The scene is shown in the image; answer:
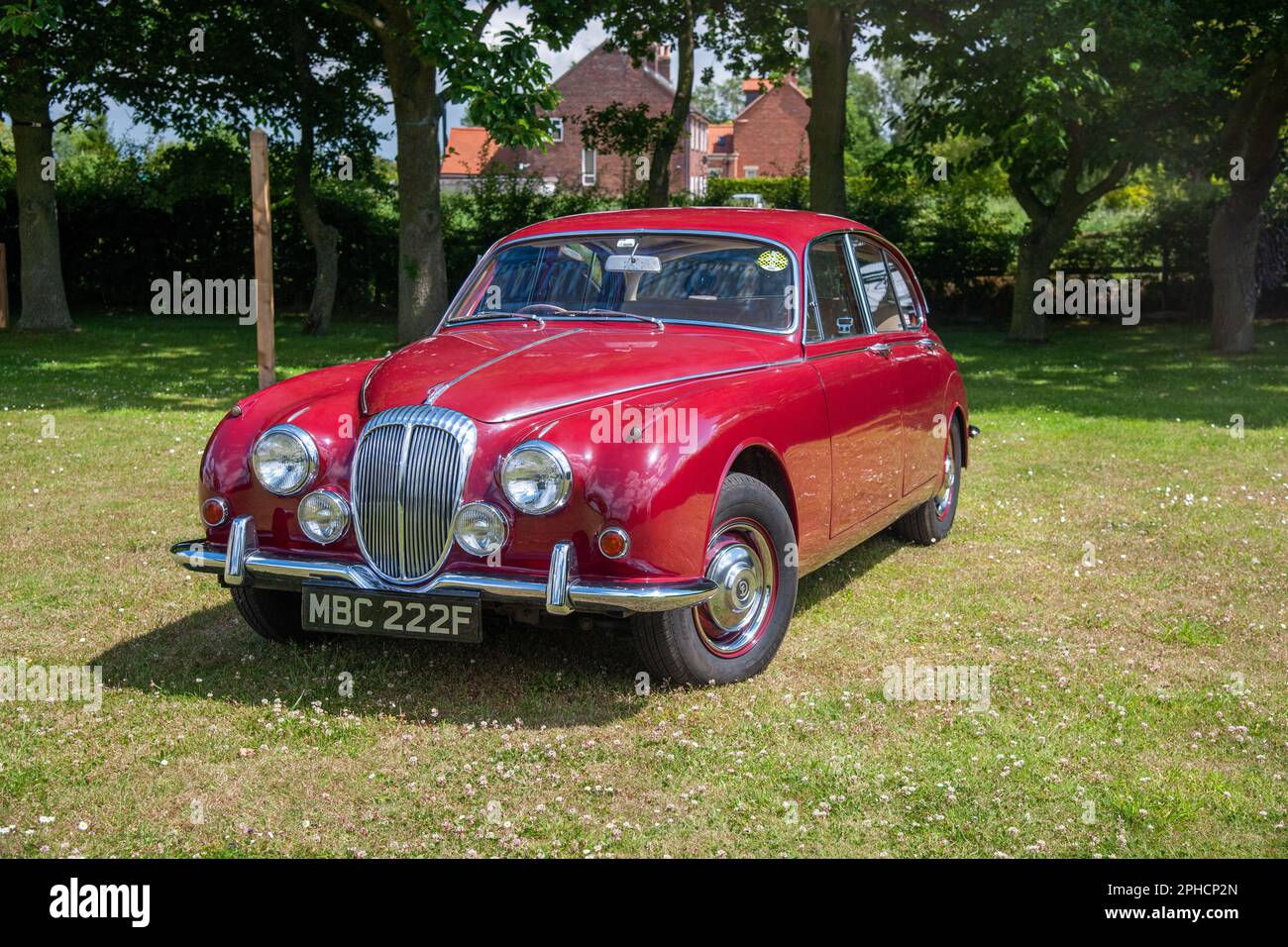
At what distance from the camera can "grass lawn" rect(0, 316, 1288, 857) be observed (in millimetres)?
3756

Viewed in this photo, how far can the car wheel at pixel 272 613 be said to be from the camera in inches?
208

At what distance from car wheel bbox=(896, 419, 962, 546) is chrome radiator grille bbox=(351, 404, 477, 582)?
144 inches

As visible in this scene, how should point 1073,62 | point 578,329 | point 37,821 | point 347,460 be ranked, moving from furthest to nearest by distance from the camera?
1. point 1073,62
2. point 578,329
3. point 347,460
4. point 37,821

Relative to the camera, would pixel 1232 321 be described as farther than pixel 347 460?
Yes

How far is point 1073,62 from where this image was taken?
16.3 meters

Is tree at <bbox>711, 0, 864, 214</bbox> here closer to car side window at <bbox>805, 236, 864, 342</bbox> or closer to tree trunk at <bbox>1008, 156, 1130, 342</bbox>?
tree trunk at <bbox>1008, 156, 1130, 342</bbox>

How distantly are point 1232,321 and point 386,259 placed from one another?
1657cm

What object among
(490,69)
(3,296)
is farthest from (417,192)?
A: (3,296)

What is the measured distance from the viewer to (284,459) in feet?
15.9

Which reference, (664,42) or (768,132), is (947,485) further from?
(768,132)

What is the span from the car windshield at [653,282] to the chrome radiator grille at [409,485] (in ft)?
4.53

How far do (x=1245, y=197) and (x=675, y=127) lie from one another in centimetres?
986

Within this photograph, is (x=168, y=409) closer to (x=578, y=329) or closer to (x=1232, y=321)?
(x=578, y=329)
